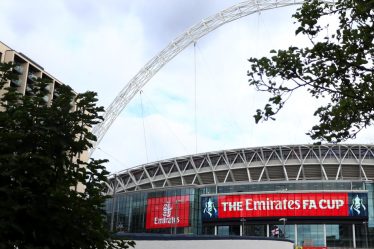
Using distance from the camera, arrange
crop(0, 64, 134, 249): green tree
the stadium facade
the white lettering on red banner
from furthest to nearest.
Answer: the stadium facade < the white lettering on red banner < crop(0, 64, 134, 249): green tree

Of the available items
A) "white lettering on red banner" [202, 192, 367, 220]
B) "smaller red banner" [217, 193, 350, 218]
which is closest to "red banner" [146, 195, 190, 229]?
"white lettering on red banner" [202, 192, 367, 220]

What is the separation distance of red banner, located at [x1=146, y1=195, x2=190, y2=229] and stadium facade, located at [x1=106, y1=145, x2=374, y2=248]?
22 centimetres

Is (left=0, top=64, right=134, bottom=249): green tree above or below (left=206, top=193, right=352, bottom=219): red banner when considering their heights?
below

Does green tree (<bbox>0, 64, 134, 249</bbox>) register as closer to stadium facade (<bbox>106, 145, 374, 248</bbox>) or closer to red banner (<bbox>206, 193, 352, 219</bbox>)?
stadium facade (<bbox>106, 145, 374, 248</bbox>)

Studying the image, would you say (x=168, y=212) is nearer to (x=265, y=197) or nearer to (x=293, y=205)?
(x=265, y=197)

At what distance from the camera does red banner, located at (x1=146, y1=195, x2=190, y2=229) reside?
104 m

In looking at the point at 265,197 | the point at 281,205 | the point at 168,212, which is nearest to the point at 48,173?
the point at 281,205

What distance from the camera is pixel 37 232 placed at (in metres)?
10.2

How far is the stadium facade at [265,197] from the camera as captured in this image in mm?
95188

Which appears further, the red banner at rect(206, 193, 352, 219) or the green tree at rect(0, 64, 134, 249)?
the red banner at rect(206, 193, 352, 219)

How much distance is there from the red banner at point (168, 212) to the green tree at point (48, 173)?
9289cm

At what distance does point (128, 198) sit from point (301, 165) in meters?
42.4

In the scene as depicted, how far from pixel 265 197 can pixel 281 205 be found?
366 cm

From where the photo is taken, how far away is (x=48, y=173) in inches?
413
